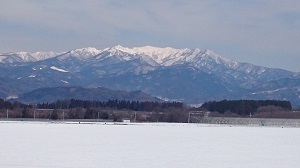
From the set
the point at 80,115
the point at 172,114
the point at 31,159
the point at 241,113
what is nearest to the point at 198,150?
the point at 31,159

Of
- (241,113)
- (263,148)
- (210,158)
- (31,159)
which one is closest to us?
(31,159)

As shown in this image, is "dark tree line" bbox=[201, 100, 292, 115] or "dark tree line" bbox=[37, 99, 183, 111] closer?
"dark tree line" bbox=[201, 100, 292, 115]

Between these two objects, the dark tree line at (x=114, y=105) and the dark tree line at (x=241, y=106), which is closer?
the dark tree line at (x=241, y=106)

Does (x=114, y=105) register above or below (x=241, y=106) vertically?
above

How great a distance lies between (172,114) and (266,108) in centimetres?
1974

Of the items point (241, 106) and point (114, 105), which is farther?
point (114, 105)

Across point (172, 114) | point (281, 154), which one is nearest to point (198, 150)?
point (281, 154)

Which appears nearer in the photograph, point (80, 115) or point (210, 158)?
point (210, 158)

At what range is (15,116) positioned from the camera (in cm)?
9362

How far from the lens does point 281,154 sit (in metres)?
25.6

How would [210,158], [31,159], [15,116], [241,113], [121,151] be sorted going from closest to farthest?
[31,159]
[210,158]
[121,151]
[15,116]
[241,113]

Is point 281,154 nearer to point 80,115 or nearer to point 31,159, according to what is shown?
point 31,159

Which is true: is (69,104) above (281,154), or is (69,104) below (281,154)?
above

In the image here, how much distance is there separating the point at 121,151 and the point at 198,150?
11.2 feet
